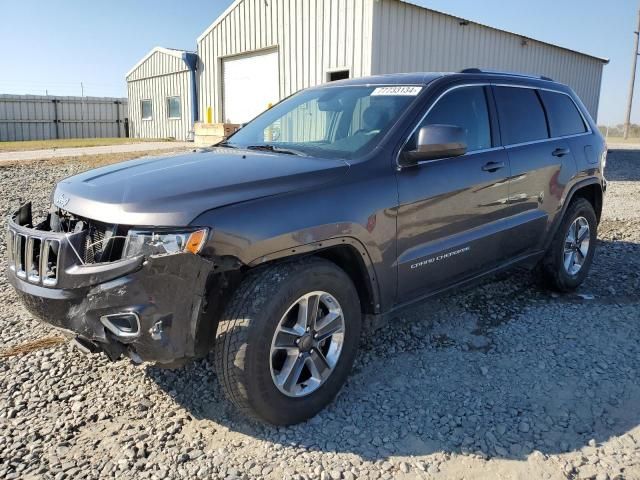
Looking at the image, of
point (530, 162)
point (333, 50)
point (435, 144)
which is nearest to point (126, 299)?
point (435, 144)

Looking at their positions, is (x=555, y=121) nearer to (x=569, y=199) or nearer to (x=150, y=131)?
(x=569, y=199)

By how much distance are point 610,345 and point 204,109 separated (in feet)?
51.1

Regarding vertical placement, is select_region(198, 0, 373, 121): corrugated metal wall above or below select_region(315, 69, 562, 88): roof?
above

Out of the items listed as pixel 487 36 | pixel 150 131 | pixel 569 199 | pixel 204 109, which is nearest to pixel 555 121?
pixel 569 199

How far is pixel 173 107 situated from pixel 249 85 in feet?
27.1

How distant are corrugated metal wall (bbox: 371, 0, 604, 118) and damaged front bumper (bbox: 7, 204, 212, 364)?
9812 mm

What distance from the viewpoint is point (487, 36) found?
14328mm

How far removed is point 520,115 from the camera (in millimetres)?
4281

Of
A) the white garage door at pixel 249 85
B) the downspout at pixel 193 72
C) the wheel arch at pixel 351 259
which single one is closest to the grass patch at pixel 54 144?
the downspout at pixel 193 72

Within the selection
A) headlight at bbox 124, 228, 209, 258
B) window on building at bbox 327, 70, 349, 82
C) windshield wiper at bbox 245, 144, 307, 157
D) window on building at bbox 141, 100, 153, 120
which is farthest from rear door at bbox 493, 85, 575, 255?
window on building at bbox 141, 100, 153, 120

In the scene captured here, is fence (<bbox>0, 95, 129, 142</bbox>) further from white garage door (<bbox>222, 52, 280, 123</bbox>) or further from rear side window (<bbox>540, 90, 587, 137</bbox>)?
rear side window (<bbox>540, 90, 587, 137</bbox>)

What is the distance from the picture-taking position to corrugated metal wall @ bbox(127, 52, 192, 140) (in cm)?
2078

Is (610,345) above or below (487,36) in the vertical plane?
below

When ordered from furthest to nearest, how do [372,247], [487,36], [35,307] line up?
[487,36] → [372,247] → [35,307]
